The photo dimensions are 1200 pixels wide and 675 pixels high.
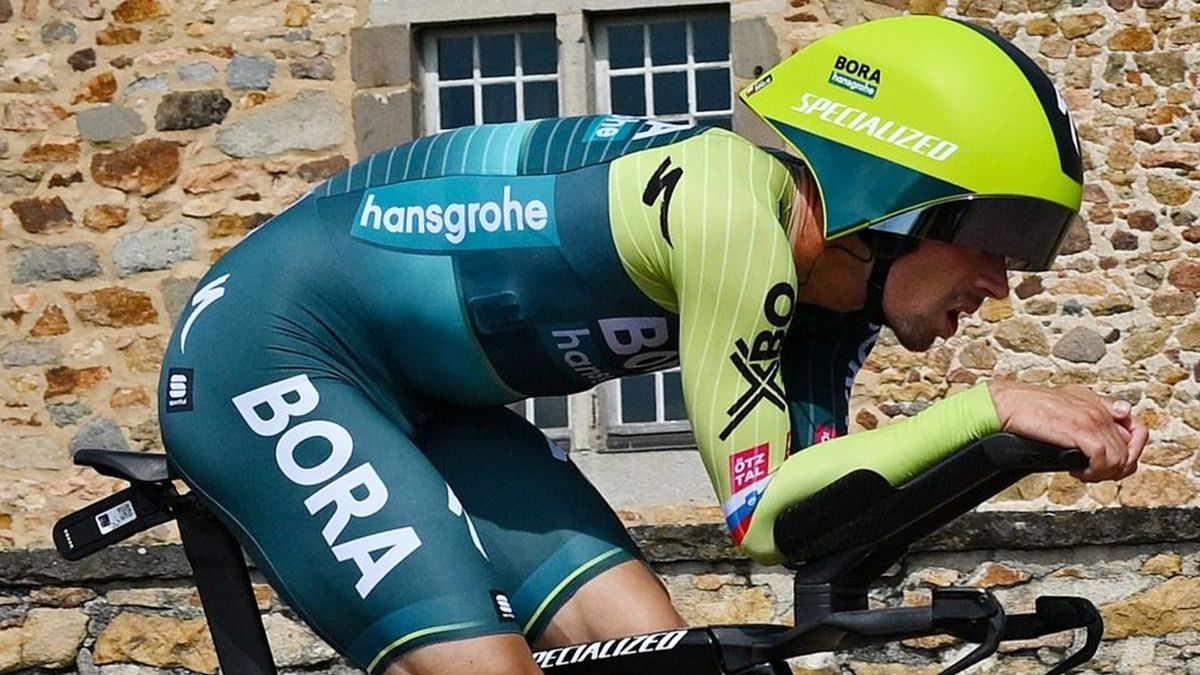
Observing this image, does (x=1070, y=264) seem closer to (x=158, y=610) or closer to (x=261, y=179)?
(x=261, y=179)

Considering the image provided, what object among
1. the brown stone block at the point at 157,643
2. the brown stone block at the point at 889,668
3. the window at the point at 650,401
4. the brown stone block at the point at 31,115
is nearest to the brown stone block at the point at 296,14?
the brown stone block at the point at 31,115

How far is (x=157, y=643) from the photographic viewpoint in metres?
7.20

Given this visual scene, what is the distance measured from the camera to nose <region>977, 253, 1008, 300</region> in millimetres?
3398

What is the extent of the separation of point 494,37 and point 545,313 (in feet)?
22.0

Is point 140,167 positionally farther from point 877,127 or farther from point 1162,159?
point 877,127

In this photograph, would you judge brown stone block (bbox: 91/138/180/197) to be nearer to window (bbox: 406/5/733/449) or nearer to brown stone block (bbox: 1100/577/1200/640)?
window (bbox: 406/5/733/449)

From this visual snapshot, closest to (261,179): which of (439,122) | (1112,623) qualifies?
(439,122)

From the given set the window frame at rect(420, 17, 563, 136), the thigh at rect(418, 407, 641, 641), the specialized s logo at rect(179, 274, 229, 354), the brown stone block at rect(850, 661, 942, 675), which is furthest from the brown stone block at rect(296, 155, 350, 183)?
the specialized s logo at rect(179, 274, 229, 354)

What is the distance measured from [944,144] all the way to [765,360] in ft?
1.28

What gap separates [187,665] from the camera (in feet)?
23.6

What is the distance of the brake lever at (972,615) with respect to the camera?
10.1 feet

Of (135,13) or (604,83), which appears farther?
(135,13)

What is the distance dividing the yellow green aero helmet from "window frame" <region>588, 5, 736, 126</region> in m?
6.41

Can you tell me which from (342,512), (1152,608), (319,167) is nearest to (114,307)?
(319,167)
